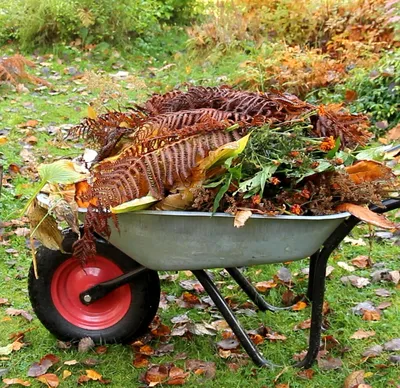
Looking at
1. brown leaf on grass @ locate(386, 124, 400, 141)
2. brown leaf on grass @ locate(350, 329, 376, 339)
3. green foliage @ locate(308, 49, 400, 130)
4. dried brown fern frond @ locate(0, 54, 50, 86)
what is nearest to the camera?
brown leaf on grass @ locate(350, 329, 376, 339)

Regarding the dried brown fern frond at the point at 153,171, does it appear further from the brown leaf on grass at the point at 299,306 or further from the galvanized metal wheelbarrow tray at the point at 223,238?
the brown leaf on grass at the point at 299,306

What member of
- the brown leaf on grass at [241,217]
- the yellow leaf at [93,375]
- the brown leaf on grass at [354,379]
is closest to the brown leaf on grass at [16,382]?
the yellow leaf at [93,375]

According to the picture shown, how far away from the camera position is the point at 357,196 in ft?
7.41

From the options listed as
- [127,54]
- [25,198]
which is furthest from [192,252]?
[127,54]

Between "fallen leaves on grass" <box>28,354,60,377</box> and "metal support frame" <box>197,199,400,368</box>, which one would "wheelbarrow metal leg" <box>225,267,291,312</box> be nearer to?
"metal support frame" <box>197,199,400,368</box>

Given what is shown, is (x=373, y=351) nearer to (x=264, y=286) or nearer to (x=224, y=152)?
(x=264, y=286)

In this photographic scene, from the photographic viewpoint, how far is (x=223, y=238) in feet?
7.55

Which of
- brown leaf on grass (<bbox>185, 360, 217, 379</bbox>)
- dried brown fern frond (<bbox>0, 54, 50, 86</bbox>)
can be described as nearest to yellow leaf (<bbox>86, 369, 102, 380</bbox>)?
brown leaf on grass (<bbox>185, 360, 217, 379</bbox>)

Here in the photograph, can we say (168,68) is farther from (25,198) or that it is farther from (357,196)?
(357,196)

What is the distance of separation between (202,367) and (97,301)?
1.72ft

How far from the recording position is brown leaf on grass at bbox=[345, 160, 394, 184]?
7.64 feet

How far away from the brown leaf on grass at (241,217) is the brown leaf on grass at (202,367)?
0.82m

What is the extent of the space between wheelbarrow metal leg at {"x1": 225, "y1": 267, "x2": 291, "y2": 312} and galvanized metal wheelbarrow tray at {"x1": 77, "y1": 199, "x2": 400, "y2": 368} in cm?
67

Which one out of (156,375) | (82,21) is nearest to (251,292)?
(156,375)
